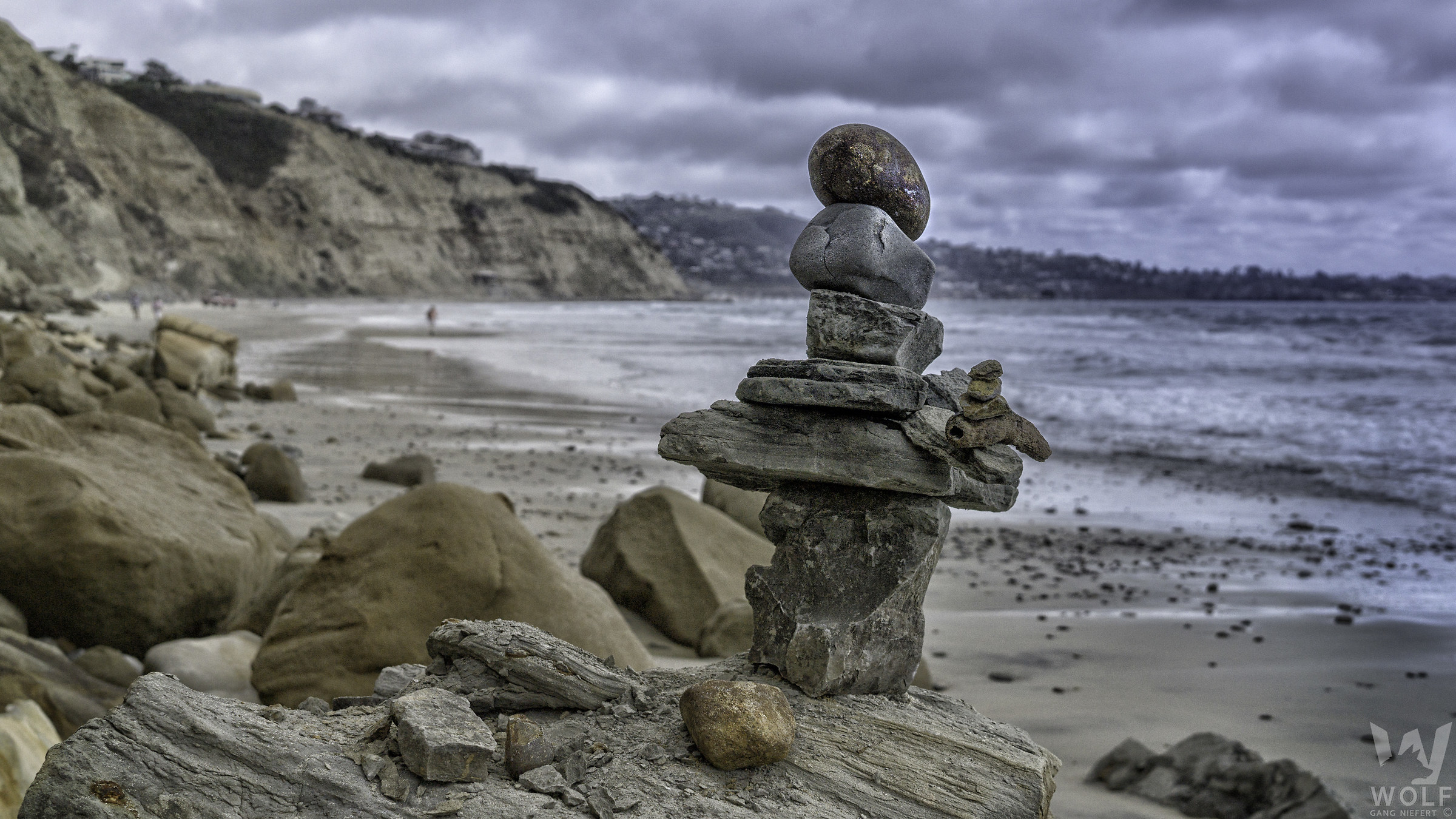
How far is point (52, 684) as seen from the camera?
4.64 meters

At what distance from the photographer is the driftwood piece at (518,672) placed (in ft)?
11.0

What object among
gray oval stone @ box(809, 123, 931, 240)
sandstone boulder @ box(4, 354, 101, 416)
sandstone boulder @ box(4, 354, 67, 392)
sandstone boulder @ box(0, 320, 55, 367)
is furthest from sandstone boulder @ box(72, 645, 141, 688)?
sandstone boulder @ box(0, 320, 55, 367)

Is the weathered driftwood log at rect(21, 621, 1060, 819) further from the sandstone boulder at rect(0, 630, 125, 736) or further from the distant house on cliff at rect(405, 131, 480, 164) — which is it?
the distant house on cliff at rect(405, 131, 480, 164)

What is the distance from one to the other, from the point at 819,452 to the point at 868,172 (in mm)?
1091

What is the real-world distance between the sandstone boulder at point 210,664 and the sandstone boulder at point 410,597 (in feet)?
1.25

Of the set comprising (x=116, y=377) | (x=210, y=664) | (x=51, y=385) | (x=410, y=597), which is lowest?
(x=210, y=664)

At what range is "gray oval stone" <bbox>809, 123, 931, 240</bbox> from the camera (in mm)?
3822

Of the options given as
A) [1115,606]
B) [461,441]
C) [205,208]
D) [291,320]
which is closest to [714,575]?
[1115,606]

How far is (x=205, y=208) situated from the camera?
70.3 meters

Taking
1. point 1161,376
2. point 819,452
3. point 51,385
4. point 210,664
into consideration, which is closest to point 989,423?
point 819,452

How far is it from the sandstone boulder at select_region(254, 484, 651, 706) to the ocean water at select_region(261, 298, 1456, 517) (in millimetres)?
12568

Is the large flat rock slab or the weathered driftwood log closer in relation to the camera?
the weathered driftwood log

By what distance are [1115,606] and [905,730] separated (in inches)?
249

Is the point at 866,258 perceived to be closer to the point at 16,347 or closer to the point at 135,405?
the point at 135,405
